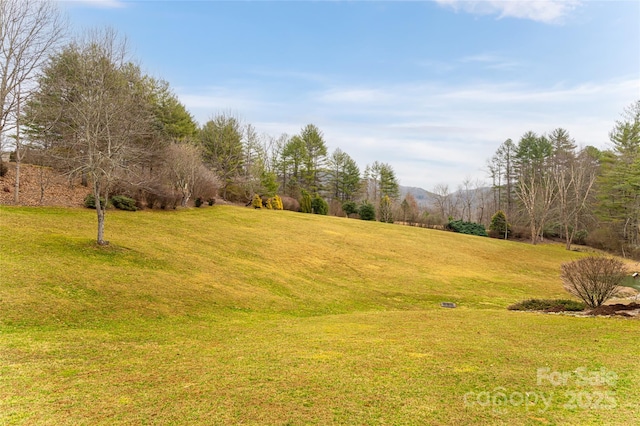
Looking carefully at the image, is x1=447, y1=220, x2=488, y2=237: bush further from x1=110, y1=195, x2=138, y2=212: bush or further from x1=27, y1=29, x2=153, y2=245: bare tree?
x1=27, y1=29, x2=153, y2=245: bare tree

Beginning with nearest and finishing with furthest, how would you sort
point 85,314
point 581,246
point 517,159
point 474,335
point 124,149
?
point 474,335, point 85,314, point 124,149, point 581,246, point 517,159

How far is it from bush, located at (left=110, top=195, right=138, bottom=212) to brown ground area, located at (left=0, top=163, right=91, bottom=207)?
1.90 metres

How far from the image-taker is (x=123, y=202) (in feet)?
75.7

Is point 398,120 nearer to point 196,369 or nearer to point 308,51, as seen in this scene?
point 308,51

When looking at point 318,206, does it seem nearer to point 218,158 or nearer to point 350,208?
point 350,208

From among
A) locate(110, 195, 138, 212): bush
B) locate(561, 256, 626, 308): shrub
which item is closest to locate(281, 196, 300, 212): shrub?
locate(110, 195, 138, 212): bush

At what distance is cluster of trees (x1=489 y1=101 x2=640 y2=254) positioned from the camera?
39031mm

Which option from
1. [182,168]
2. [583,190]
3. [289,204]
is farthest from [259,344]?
[583,190]

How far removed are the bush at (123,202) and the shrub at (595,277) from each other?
24.7 m

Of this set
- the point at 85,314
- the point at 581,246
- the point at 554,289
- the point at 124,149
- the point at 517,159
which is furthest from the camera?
the point at 517,159

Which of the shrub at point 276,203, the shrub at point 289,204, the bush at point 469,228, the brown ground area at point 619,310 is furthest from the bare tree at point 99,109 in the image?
the bush at point 469,228

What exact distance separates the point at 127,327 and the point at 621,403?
31.4 feet

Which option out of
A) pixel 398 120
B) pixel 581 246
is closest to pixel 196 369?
pixel 398 120

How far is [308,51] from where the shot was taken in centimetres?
2142
